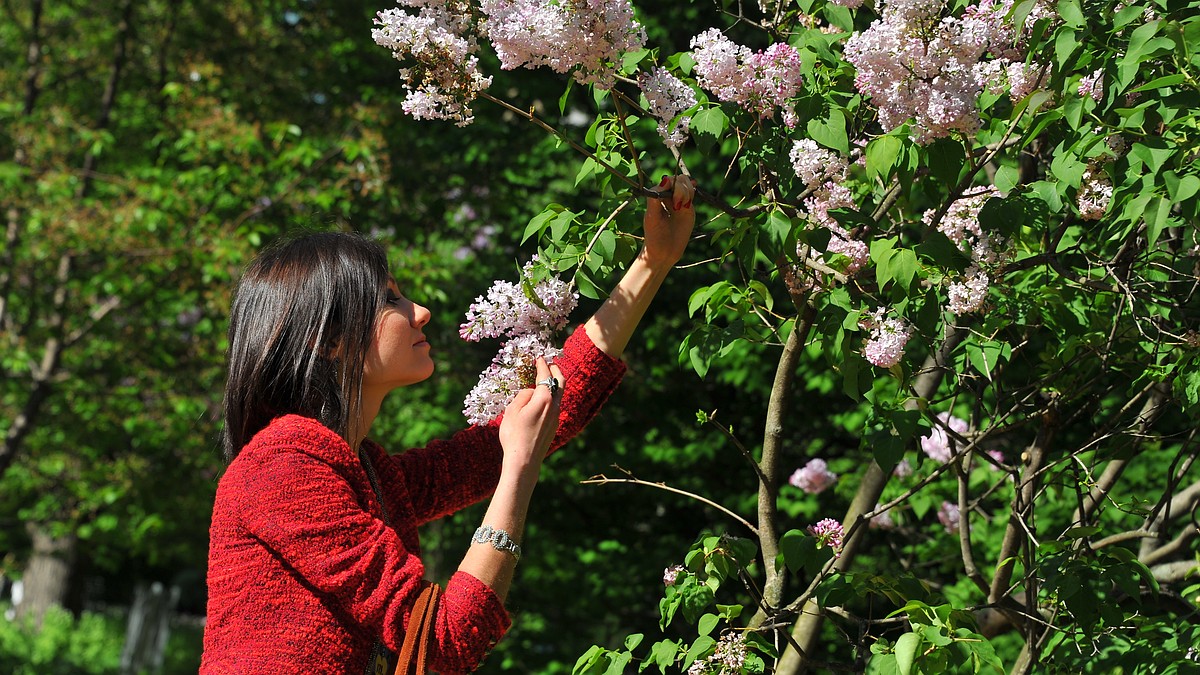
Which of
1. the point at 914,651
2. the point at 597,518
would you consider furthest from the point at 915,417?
the point at 597,518

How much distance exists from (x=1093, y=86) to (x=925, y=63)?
286mm

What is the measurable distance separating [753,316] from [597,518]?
338 cm

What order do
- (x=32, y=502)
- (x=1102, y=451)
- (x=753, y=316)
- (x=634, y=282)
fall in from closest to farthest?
(x=634, y=282) → (x=753, y=316) → (x=1102, y=451) → (x=32, y=502)

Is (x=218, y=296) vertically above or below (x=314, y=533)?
above

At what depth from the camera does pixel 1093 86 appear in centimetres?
194

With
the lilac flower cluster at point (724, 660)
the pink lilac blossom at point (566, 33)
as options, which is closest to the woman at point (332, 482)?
the pink lilac blossom at point (566, 33)

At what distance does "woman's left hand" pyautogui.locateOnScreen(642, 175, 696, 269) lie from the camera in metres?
2.14

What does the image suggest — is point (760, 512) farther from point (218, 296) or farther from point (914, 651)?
point (218, 296)

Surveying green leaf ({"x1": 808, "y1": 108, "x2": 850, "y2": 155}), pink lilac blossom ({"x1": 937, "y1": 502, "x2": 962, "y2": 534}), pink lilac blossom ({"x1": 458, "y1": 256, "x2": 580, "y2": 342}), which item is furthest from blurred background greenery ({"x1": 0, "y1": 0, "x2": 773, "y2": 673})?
green leaf ({"x1": 808, "y1": 108, "x2": 850, "y2": 155})

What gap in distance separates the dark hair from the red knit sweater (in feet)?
0.32

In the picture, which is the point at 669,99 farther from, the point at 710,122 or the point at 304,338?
the point at 304,338

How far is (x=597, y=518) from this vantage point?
5695 mm

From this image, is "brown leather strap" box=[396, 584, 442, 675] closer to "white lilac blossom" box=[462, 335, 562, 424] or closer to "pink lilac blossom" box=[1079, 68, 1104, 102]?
"white lilac blossom" box=[462, 335, 562, 424]

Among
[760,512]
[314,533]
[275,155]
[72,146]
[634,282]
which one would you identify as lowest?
[760,512]
